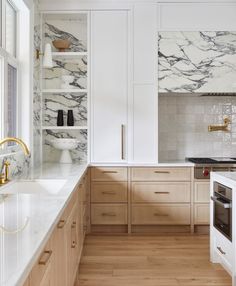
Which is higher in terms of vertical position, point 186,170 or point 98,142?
point 98,142

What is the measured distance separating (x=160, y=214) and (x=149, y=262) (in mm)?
955

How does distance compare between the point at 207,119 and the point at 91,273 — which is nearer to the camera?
the point at 91,273

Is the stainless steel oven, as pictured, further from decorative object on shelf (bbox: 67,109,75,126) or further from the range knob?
decorative object on shelf (bbox: 67,109,75,126)

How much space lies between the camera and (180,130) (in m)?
4.76

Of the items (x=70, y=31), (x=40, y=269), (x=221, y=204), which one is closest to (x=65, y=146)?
(x=70, y=31)

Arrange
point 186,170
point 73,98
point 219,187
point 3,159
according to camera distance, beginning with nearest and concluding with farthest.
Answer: point 3,159 < point 219,187 < point 186,170 < point 73,98

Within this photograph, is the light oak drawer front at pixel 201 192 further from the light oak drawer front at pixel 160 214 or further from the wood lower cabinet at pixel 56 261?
the wood lower cabinet at pixel 56 261

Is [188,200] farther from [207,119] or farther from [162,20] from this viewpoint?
[162,20]

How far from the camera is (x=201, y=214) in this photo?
4.21m

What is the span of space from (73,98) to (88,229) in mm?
1542

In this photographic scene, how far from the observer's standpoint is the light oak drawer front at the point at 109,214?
4.23m

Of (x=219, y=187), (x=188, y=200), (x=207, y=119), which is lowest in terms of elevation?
(x=188, y=200)

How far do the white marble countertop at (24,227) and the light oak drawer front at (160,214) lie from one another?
78.5 inches

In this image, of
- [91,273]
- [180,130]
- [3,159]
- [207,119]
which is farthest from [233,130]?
[3,159]
